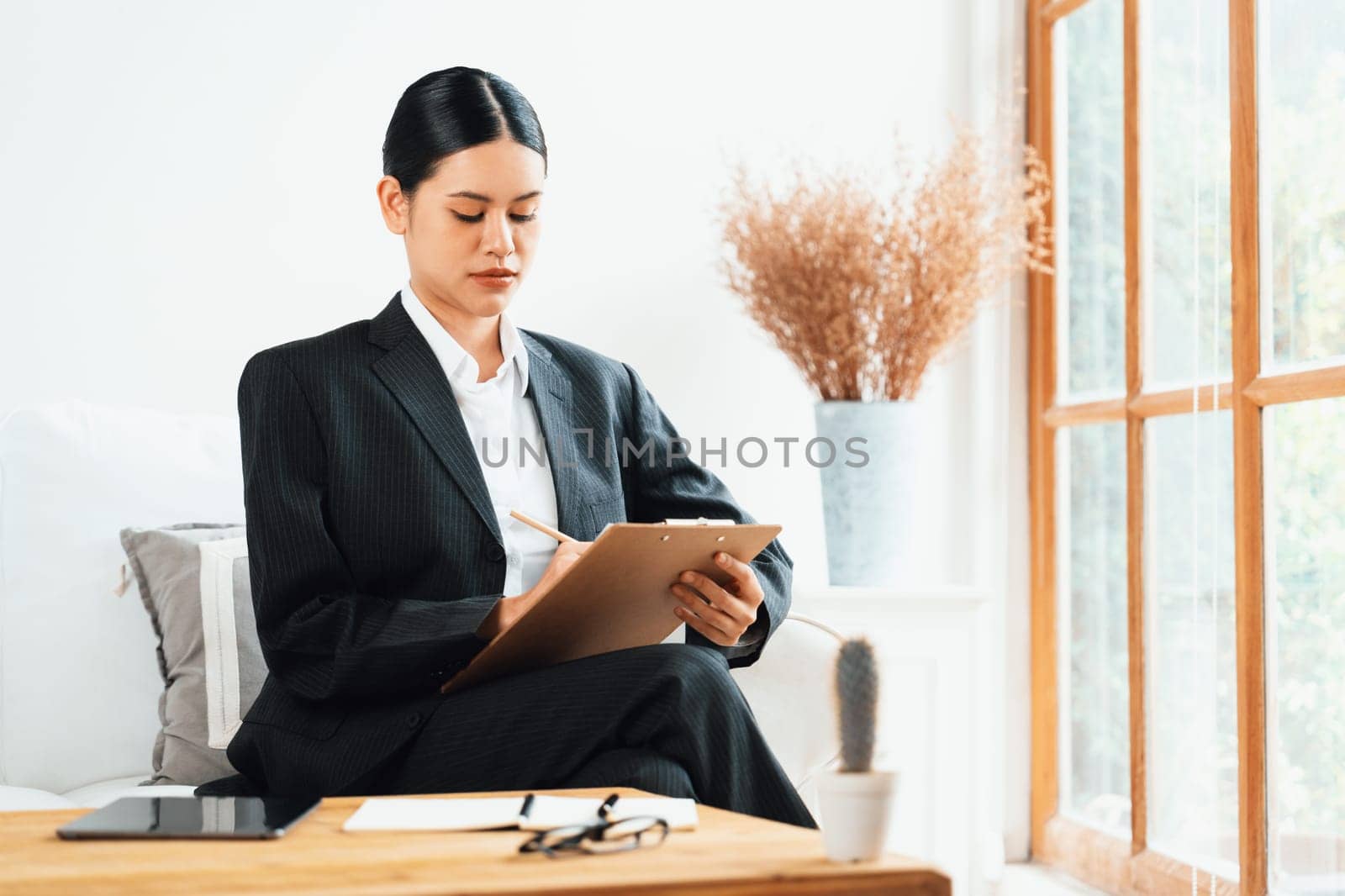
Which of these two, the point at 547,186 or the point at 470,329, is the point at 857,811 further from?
the point at 547,186

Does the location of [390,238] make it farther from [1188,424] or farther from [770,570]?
[1188,424]

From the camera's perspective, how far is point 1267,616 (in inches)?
91.8

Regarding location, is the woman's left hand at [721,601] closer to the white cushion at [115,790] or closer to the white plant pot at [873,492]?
the white cushion at [115,790]

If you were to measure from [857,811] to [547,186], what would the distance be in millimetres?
2181

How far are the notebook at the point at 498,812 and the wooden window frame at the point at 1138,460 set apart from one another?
4.62 feet

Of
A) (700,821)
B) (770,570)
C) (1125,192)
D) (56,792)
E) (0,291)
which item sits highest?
(1125,192)

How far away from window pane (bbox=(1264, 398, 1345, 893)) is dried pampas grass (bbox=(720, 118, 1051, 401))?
0.69 meters

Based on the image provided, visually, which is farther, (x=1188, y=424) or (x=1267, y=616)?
(x=1188, y=424)

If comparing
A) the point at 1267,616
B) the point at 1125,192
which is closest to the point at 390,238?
the point at 1125,192

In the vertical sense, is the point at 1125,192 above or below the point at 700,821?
above

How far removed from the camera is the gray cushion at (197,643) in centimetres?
199

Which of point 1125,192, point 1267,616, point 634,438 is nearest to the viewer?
point 634,438

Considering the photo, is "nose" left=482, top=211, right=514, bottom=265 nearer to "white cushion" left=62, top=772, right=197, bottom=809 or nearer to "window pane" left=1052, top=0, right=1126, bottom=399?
"white cushion" left=62, top=772, right=197, bottom=809

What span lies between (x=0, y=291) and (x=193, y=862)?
6.22 feet
